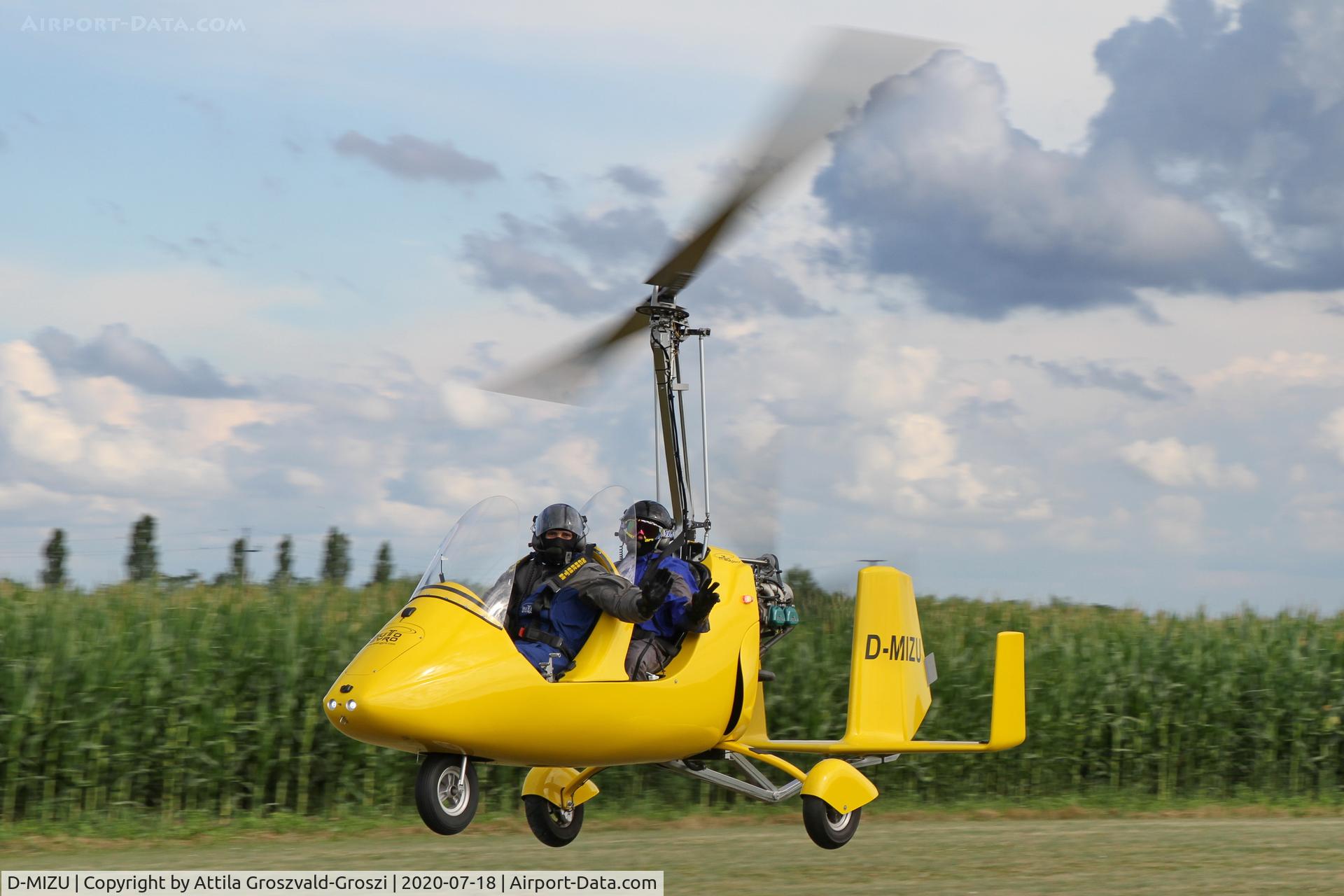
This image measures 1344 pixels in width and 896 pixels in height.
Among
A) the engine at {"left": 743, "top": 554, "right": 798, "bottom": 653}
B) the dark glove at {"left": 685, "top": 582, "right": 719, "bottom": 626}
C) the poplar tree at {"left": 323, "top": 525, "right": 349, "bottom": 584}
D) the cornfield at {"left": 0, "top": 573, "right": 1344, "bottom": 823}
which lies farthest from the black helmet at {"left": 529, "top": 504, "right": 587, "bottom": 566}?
the poplar tree at {"left": 323, "top": 525, "right": 349, "bottom": 584}

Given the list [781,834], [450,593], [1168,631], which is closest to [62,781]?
[781,834]

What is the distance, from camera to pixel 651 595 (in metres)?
6.51

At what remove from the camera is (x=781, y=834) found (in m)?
13.4

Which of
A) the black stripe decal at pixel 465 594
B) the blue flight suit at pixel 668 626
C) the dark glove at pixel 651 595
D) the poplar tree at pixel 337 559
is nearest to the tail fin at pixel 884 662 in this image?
the blue flight suit at pixel 668 626

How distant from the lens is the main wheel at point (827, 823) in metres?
7.55

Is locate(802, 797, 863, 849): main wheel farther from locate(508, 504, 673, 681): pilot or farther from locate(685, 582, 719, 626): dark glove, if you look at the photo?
locate(508, 504, 673, 681): pilot

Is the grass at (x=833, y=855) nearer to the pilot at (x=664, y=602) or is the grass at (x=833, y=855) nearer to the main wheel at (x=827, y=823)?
the main wheel at (x=827, y=823)

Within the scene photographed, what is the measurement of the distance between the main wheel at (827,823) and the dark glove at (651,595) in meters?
1.83

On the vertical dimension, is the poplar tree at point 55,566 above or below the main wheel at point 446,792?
above

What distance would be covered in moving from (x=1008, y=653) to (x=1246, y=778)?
388 inches

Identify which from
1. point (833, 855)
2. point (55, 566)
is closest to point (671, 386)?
point (833, 855)

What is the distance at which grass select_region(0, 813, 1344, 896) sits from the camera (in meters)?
10.0

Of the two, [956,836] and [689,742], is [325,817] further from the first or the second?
[689,742]

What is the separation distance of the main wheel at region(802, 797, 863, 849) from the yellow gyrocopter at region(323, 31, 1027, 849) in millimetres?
10
